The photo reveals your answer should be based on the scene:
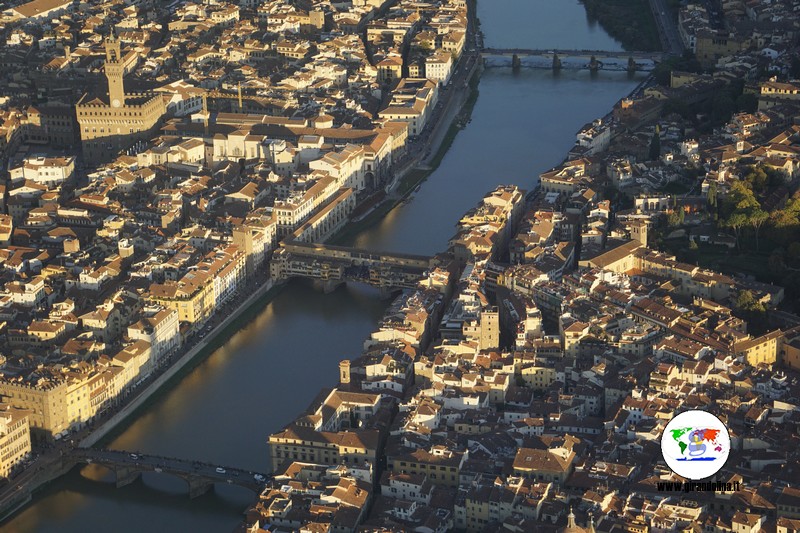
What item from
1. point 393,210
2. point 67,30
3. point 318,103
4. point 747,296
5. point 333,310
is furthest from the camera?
point 67,30

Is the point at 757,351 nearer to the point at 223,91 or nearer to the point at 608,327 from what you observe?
the point at 608,327

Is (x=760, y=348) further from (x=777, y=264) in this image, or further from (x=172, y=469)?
(x=172, y=469)

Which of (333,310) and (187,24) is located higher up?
(187,24)

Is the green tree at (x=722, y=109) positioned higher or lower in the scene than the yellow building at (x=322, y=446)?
higher

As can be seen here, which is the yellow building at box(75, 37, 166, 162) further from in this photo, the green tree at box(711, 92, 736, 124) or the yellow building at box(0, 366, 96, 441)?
the yellow building at box(0, 366, 96, 441)

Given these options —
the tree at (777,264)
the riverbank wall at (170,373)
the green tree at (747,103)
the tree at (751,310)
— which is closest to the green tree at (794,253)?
the tree at (777,264)

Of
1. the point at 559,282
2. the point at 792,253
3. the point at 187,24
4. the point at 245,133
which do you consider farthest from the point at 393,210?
the point at 187,24

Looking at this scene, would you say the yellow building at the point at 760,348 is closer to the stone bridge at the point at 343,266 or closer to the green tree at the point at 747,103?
the stone bridge at the point at 343,266

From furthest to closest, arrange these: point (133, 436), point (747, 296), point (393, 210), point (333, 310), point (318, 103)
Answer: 1. point (318, 103)
2. point (393, 210)
3. point (333, 310)
4. point (747, 296)
5. point (133, 436)
